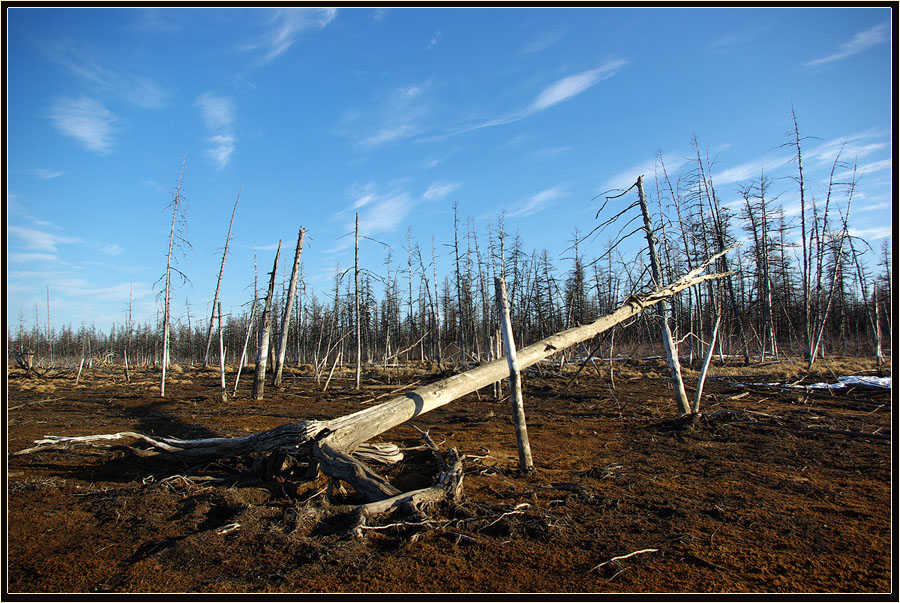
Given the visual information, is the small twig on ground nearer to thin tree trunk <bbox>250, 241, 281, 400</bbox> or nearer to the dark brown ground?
the dark brown ground

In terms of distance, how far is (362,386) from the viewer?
61.6ft

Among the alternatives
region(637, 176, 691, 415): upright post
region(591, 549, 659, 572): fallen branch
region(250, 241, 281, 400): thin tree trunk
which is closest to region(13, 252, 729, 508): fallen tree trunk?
region(591, 549, 659, 572): fallen branch

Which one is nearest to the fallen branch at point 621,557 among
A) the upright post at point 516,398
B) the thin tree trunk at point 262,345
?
the upright post at point 516,398

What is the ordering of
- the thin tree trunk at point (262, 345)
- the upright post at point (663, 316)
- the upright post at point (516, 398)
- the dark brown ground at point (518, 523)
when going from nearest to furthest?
the dark brown ground at point (518, 523) → the upright post at point (516, 398) → the upright post at point (663, 316) → the thin tree trunk at point (262, 345)

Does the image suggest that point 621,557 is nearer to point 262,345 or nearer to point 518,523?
point 518,523

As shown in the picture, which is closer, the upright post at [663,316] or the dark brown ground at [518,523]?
the dark brown ground at [518,523]

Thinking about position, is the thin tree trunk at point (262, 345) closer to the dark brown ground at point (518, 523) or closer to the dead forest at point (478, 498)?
the dead forest at point (478, 498)

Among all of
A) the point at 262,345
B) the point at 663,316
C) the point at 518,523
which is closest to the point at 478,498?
the point at 518,523

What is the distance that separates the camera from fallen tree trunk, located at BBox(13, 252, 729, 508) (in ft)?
16.3

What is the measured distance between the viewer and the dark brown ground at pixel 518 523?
10.4ft

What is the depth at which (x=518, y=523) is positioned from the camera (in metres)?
4.04

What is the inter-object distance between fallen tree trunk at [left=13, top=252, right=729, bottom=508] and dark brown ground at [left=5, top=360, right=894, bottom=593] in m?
0.36

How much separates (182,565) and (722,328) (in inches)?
1346

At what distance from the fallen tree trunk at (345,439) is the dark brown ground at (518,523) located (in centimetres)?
36
